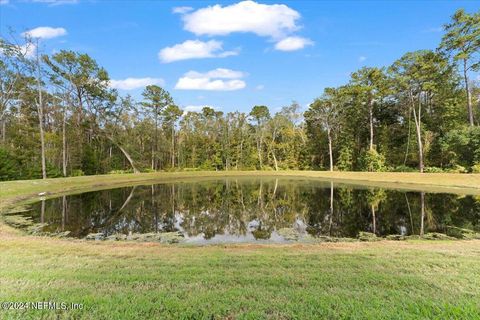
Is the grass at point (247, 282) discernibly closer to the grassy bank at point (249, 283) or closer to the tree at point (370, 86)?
the grassy bank at point (249, 283)

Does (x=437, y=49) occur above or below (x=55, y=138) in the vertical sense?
above

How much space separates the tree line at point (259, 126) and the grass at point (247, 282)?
71.0 ft

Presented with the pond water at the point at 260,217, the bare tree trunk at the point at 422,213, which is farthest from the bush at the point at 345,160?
the pond water at the point at 260,217

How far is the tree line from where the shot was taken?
83.4ft

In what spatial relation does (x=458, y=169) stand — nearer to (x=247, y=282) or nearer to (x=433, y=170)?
(x=433, y=170)

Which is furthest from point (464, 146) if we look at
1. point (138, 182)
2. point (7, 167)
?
point (7, 167)

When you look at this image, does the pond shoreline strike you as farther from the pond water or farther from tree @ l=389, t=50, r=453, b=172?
tree @ l=389, t=50, r=453, b=172

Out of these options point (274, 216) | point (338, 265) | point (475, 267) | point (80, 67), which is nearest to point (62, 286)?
point (338, 265)

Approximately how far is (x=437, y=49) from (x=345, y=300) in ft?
106

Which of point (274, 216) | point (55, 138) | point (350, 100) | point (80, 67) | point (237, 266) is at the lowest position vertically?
point (274, 216)

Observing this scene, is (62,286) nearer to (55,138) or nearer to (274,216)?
(274,216)

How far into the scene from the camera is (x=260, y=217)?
39.4 feet

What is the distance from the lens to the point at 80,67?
30656mm

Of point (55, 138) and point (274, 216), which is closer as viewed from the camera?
point (274, 216)
